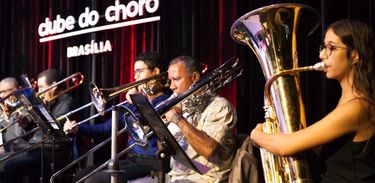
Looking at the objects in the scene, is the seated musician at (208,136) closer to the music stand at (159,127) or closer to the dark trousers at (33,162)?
the music stand at (159,127)

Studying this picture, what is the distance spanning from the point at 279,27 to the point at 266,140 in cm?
71

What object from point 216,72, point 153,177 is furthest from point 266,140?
point 153,177

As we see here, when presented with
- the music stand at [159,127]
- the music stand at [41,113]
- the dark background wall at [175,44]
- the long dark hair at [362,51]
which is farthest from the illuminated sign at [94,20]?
the long dark hair at [362,51]

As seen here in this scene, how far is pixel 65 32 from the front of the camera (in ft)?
22.3

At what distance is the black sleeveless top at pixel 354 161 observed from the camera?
2502mm

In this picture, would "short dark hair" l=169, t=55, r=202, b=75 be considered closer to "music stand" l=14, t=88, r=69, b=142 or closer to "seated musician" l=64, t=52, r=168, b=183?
"seated musician" l=64, t=52, r=168, b=183

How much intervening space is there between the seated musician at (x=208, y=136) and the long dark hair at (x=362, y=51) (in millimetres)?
1141

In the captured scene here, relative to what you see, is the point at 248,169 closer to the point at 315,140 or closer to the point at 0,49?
the point at 315,140

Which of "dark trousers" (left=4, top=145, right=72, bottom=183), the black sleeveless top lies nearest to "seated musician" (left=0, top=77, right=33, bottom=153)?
"dark trousers" (left=4, top=145, right=72, bottom=183)

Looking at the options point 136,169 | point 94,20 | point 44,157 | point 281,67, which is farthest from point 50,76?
point 281,67

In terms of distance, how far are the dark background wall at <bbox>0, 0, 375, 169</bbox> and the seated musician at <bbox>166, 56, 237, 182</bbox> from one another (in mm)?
760

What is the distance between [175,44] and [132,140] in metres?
1.32

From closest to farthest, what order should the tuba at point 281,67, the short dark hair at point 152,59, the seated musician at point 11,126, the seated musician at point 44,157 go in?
the tuba at point 281,67 → the short dark hair at point 152,59 → the seated musician at point 44,157 → the seated musician at point 11,126

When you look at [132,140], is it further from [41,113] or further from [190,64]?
[190,64]
